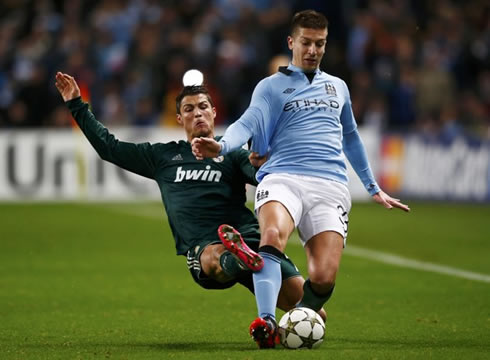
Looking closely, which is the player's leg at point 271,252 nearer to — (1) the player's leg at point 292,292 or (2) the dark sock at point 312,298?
(2) the dark sock at point 312,298

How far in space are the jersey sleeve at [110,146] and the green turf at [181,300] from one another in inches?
45.3

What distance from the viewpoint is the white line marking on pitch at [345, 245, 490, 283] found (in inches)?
419

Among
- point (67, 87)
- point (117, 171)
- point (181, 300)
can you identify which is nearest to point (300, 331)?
point (67, 87)

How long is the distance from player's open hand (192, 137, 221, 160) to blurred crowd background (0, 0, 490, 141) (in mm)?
12884

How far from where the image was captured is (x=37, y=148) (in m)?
18.5

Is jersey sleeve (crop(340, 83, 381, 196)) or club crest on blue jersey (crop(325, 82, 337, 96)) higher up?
club crest on blue jersey (crop(325, 82, 337, 96))

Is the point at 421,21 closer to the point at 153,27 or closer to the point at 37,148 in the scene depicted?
the point at 153,27

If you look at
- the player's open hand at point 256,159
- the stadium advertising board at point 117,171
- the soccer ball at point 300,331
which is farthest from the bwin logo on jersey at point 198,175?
the stadium advertising board at point 117,171

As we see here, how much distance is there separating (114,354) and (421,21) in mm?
16309

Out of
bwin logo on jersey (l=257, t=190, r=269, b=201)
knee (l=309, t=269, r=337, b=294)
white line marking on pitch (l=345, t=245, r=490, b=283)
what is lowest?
white line marking on pitch (l=345, t=245, r=490, b=283)

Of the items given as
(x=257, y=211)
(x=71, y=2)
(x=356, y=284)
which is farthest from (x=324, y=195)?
(x=71, y=2)

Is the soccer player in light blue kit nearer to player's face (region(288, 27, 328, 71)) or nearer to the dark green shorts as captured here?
player's face (region(288, 27, 328, 71))

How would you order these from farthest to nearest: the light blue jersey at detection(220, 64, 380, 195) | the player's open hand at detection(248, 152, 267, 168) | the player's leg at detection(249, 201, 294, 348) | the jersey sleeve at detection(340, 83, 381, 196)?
the jersey sleeve at detection(340, 83, 381, 196) < the player's open hand at detection(248, 152, 267, 168) < the light blue jersey at detection(220, 64, 380, 195) < the player's leg at detection(249, 201, 294, 348)

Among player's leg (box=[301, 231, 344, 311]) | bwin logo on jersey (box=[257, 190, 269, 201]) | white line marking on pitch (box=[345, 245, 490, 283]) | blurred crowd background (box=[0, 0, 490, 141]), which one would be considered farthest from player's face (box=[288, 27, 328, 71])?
blurred crowd background (box=[0, 0, 490, 141])
